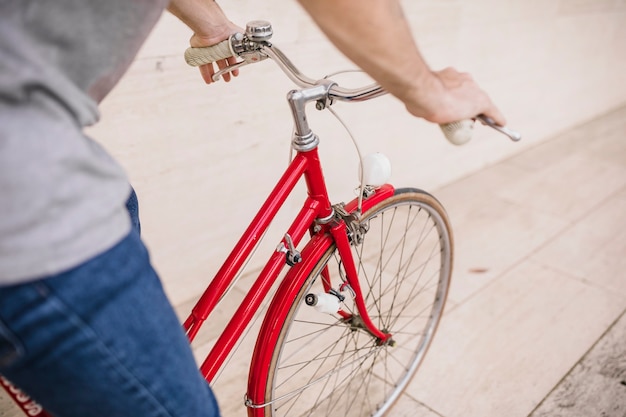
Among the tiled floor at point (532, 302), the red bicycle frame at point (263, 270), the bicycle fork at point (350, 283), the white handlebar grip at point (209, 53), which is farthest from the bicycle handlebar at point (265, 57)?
the tiled floor at point (532, 302)

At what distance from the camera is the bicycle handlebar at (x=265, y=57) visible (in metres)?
0.88

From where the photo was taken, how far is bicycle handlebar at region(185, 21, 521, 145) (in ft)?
2.87

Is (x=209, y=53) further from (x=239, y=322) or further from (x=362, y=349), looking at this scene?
(x=362, y=349)

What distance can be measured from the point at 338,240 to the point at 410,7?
1.64 m

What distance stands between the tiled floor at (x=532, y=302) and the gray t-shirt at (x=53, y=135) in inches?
48.6

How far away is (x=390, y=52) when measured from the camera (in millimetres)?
670

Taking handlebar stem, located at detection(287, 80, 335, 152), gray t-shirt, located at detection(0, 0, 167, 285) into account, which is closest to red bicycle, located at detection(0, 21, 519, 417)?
handlebar stem, located at detection(287, 80, 335, 152)

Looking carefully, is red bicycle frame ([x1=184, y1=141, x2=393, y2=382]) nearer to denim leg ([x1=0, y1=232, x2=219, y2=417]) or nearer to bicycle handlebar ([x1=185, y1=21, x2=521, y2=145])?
bicycle handlebar ([x1=185, y1=21, x2=521, y2=145])

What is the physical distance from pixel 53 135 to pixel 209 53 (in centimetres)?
56

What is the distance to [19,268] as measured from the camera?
511 mm

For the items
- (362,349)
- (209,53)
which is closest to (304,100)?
(209,53)

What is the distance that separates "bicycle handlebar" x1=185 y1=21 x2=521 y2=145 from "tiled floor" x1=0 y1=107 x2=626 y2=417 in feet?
3.36

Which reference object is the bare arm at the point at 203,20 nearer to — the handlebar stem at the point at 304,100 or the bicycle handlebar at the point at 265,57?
the bicycle handlebar at the point at 265,57

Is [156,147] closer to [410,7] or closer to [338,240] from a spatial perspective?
[338,240]
